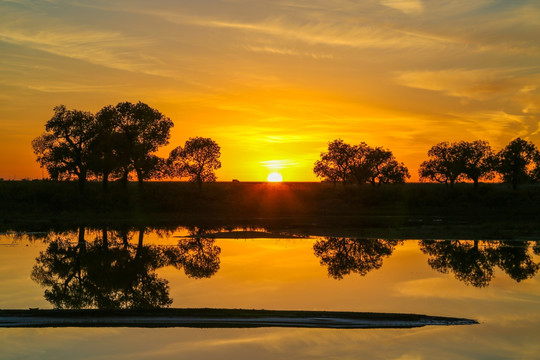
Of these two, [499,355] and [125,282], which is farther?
[125,282]

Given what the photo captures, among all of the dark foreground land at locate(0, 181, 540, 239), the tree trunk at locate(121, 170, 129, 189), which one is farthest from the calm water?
the tree trunk at locate(121, 170, 129, 189)

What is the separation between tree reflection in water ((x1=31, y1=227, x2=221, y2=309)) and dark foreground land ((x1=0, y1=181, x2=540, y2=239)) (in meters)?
16.8

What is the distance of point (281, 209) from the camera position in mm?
86750

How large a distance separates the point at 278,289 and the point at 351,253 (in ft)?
51.7

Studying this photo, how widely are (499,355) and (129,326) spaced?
14.5m

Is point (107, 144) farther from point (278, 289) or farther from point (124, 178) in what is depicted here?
point (278, 289)

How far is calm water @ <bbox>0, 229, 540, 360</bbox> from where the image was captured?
1880 centimetres

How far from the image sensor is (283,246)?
47625mm

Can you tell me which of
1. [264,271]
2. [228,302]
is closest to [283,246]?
[264,271]

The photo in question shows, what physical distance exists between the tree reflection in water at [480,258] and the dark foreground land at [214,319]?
1113 cm

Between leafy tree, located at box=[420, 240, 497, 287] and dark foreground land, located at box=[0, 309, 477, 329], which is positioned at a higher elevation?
leafy tree, located at box=[420, 240, 497, 287]

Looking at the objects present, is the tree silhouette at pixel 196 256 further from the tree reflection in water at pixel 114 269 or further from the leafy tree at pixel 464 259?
the leafy tree at pixel 464 259

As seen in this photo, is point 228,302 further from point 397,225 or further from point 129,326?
point 397,225

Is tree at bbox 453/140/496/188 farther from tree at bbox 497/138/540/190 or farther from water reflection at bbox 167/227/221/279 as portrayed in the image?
water reflection at bbox 167/227/221/279
